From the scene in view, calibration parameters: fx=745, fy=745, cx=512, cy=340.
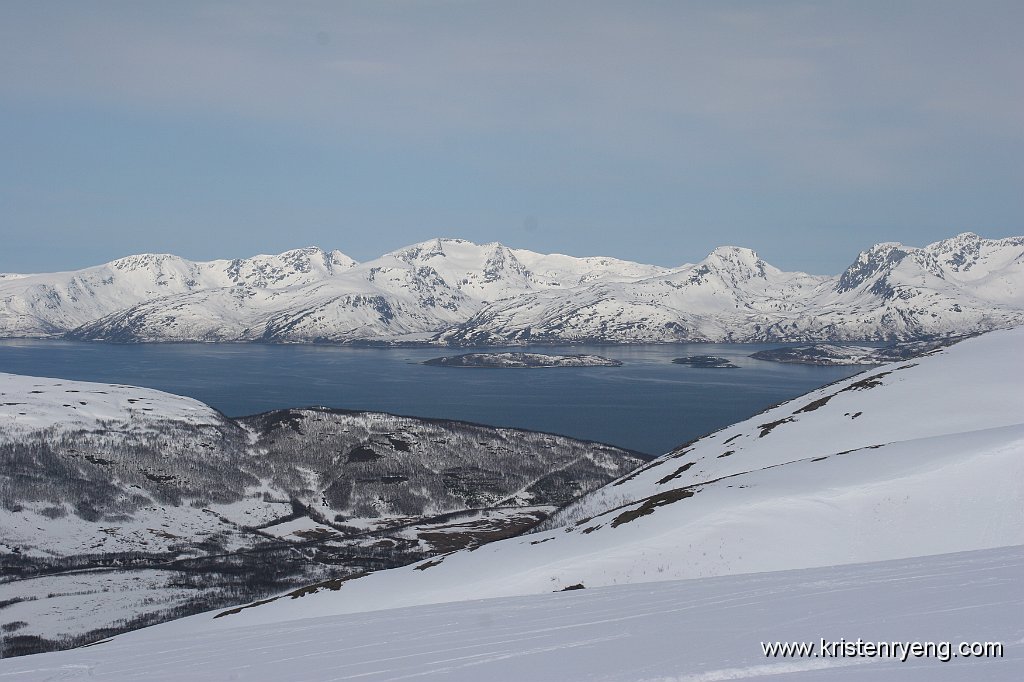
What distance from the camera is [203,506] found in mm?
158500

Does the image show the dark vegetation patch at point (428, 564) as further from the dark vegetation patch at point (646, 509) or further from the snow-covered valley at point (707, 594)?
the dark vegetation patch at point (646, 509)

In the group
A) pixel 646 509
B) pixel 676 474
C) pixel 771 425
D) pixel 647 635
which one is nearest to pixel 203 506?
pixel 676 474

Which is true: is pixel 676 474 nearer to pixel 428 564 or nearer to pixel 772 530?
pixel 428 564

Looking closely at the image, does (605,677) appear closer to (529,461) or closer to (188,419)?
(529,461)

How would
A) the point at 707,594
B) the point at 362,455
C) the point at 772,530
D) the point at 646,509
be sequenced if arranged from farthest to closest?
1. the point at 362,455
2. the point at 646,509
3. the point at 772,530
4. the point at 707,594

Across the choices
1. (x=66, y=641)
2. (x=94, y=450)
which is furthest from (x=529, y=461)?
(x=66, y=641)

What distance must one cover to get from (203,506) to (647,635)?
158270 mm

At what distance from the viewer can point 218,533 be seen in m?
142

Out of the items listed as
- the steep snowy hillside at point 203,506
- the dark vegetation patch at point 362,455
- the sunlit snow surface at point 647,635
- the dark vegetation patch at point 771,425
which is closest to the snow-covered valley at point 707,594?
the sunlit snow surface at point 647,635

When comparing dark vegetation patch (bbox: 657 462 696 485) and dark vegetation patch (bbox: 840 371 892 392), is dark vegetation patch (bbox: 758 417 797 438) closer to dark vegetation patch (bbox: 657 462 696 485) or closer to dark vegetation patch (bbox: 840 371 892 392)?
dark vegetation patch (bbox: 657 462 696 485)

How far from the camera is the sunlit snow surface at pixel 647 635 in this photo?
15156 mm

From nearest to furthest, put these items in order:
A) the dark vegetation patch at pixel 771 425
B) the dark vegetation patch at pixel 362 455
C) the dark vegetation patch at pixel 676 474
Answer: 1. the dark vegetation patch at pixel 676 474
2. the dark vegetation patch at pixel 771 425
3. the dark vegetation patch at pixel 362 455

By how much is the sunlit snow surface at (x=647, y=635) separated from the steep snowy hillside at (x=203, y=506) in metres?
60.5

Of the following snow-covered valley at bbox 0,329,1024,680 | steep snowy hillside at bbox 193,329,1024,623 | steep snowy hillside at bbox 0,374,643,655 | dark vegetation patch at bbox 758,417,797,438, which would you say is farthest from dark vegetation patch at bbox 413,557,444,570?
dark vegetation patch at bbox 758,417,797,438
